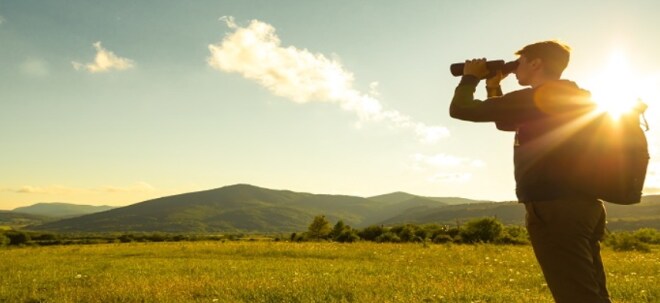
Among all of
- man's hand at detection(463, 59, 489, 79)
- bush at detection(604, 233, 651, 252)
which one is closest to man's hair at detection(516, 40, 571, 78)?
man's hand at detection(463, 59, 489, 79)

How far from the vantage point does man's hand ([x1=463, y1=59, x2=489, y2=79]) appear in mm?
4746

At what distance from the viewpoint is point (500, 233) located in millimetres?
59750

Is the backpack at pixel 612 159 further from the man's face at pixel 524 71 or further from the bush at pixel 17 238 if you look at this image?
the bush at pixel 17 238

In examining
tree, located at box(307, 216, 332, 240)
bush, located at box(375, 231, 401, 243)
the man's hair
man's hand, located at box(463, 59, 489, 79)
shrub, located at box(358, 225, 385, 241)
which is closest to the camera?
the man's hair

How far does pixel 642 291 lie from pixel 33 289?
13.4 m

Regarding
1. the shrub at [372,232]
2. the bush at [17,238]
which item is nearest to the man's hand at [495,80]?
the shrub at [372,232]

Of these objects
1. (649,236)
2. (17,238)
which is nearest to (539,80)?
(649,236)

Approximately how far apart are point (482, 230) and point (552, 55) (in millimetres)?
58484

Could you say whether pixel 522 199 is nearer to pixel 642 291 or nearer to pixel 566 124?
pixel 566 124

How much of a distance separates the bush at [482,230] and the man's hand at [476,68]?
54.0 m

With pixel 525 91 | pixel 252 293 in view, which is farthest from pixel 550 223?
pixel 252 293

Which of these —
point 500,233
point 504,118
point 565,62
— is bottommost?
point 500,233

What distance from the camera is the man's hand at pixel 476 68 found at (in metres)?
4.75

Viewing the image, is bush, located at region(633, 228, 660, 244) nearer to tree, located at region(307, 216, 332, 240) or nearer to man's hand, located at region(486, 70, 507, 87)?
man's hand, located at region(486, 70, 507, 87)
